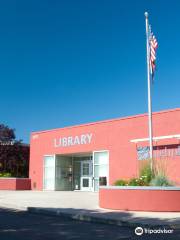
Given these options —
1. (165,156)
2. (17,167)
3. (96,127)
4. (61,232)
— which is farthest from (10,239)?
(17,167)

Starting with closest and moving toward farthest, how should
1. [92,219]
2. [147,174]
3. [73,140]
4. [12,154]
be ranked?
[92,219]
[147,174]
[73,140]
[12,154]

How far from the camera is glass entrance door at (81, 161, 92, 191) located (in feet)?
118

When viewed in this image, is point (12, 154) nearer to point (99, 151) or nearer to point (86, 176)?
point (86, 176)

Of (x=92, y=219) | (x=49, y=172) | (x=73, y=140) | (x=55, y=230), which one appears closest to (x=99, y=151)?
(x=73, y=140)

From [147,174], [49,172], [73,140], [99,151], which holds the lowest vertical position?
[147,174]

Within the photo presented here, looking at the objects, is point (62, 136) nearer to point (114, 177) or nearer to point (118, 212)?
point (114, 177)

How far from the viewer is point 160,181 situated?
17266 mm

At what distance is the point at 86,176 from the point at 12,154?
1147 centimetres

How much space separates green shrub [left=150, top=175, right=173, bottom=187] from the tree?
28.7 metres

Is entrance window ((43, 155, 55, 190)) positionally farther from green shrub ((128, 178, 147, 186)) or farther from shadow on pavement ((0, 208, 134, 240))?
shadow on pavement ((0, 208, 134, 240))

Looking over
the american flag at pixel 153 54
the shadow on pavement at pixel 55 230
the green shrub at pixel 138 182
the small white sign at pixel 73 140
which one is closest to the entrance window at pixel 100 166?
the small white sign at pixel 73 140

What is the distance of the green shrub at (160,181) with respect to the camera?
56.5ft

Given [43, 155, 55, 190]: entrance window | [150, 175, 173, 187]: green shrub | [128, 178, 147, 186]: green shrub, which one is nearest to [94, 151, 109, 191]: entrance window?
[43, 155, 55, 190]: entrance window

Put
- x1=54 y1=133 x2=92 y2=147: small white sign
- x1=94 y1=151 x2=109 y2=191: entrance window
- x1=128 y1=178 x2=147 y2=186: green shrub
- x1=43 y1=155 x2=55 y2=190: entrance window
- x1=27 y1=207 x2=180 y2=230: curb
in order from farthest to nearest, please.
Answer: x1=43 y1=155 x2=55 y2=190: entrance window → x1=54 y1=133 x2=92 y2=147: small white sign → x1=94 y1=151 x2=109 y2=191: entrance window → x1=128 y1=178 x2=147 y2=186: green shrub → x1=27 y1=207 x2=180 y2=230: curb
